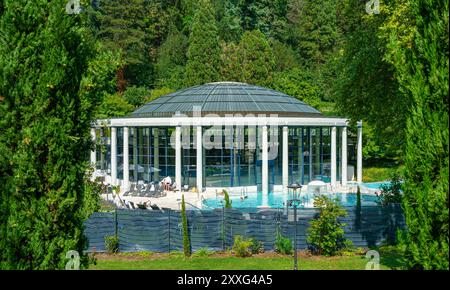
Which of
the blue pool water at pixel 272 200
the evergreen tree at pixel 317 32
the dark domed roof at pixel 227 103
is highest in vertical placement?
the evergreen tree at pixel 317 32

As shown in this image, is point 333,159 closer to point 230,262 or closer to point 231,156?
point 231,156

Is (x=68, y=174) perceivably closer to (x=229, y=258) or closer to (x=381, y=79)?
(x=229, y=258)

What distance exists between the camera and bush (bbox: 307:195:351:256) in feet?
52.1

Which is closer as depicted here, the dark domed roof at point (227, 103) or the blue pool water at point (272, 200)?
the blue pool water at point (272, 200)

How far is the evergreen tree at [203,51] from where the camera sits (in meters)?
59.4

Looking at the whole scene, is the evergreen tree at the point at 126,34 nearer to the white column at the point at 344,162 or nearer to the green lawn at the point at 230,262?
the white column at the point at 344,162

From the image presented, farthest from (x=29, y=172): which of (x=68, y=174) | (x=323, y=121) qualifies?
(x=323, y=121)

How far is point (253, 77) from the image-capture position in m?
60.5

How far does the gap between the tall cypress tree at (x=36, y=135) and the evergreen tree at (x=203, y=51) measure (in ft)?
164

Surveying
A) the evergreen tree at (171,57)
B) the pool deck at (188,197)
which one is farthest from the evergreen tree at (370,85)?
the evergreen tree at (171,57)

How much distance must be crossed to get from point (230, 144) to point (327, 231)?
19585mm

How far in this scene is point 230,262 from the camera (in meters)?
15.4

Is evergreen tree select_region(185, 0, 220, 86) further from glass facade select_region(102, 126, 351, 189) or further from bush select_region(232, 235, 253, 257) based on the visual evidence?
bush select_region(232, 235, 253, 257)
